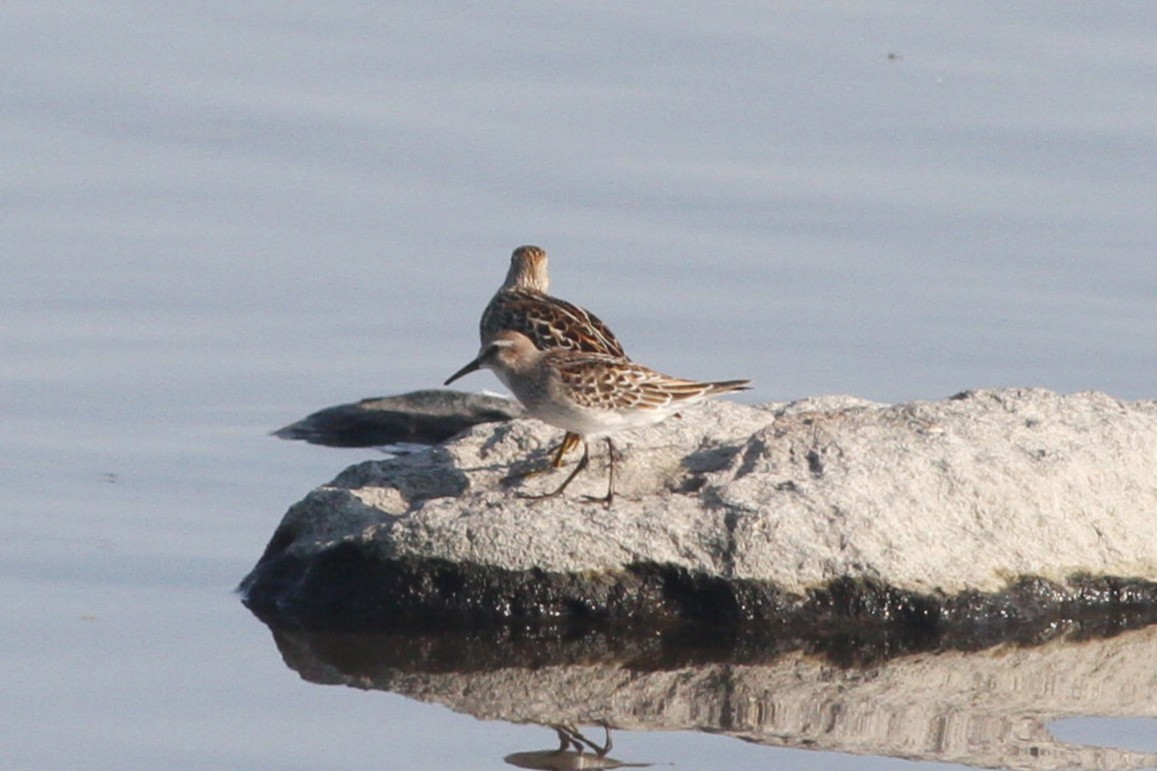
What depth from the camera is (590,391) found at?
33.1 ft

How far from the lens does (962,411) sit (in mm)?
10672

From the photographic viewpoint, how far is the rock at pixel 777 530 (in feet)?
32.0

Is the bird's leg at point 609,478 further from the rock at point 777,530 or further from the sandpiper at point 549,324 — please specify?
the sandpiper at point 549,324

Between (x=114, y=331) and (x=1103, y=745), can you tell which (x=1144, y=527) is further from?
(x=114, y=331)

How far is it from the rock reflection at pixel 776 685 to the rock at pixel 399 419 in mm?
3437

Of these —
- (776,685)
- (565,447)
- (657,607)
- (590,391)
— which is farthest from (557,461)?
(776,685)

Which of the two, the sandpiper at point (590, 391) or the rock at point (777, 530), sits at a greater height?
the sandpiper at point (590, 391)

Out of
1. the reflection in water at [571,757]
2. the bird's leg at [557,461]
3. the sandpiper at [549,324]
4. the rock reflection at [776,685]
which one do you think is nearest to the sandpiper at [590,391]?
the bird's leg at [557,461]

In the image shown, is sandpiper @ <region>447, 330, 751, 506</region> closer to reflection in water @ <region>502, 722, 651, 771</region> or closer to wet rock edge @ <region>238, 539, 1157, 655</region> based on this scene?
wet rock edge @ <region>238, 539, 1157, 655</region>

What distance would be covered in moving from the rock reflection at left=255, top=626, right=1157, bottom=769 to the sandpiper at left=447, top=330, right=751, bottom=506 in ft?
2.76

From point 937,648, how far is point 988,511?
2.28ft

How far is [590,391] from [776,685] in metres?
1.54

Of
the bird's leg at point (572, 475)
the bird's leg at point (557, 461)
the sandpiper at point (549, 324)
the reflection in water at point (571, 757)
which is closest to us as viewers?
the reflection in water at point (571, 757)

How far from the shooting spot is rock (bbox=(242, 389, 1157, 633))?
9.75 m
